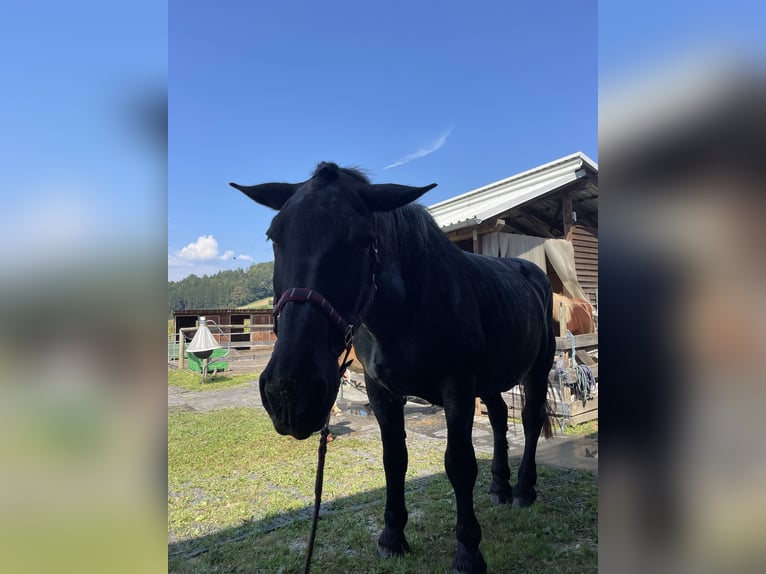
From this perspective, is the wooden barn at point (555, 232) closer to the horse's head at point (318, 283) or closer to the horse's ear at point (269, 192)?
the horse's head at point (318, 283)

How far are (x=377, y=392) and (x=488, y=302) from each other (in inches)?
41.5

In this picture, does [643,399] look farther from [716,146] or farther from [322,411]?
[322,411]

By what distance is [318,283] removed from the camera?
187cm

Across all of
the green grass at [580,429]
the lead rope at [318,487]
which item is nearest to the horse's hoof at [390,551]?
the lead rope at [318,487]

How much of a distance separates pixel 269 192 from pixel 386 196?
71cm

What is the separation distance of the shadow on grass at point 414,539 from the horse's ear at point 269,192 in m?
2.43

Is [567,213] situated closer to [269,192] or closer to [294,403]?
[269,192]

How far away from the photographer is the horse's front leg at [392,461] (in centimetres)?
307

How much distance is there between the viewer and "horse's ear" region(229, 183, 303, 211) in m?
2.45

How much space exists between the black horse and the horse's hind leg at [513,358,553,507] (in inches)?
0.7

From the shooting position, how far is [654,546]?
2.25 ft

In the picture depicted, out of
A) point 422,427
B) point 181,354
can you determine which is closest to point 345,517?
point 422,427

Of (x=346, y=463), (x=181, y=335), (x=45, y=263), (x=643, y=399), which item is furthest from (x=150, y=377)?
(x=181, y=335)

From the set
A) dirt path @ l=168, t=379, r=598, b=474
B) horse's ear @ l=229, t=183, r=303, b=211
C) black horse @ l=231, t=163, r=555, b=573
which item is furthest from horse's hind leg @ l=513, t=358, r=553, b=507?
horse's ear @ l=229, t=183, r=303, b=211
